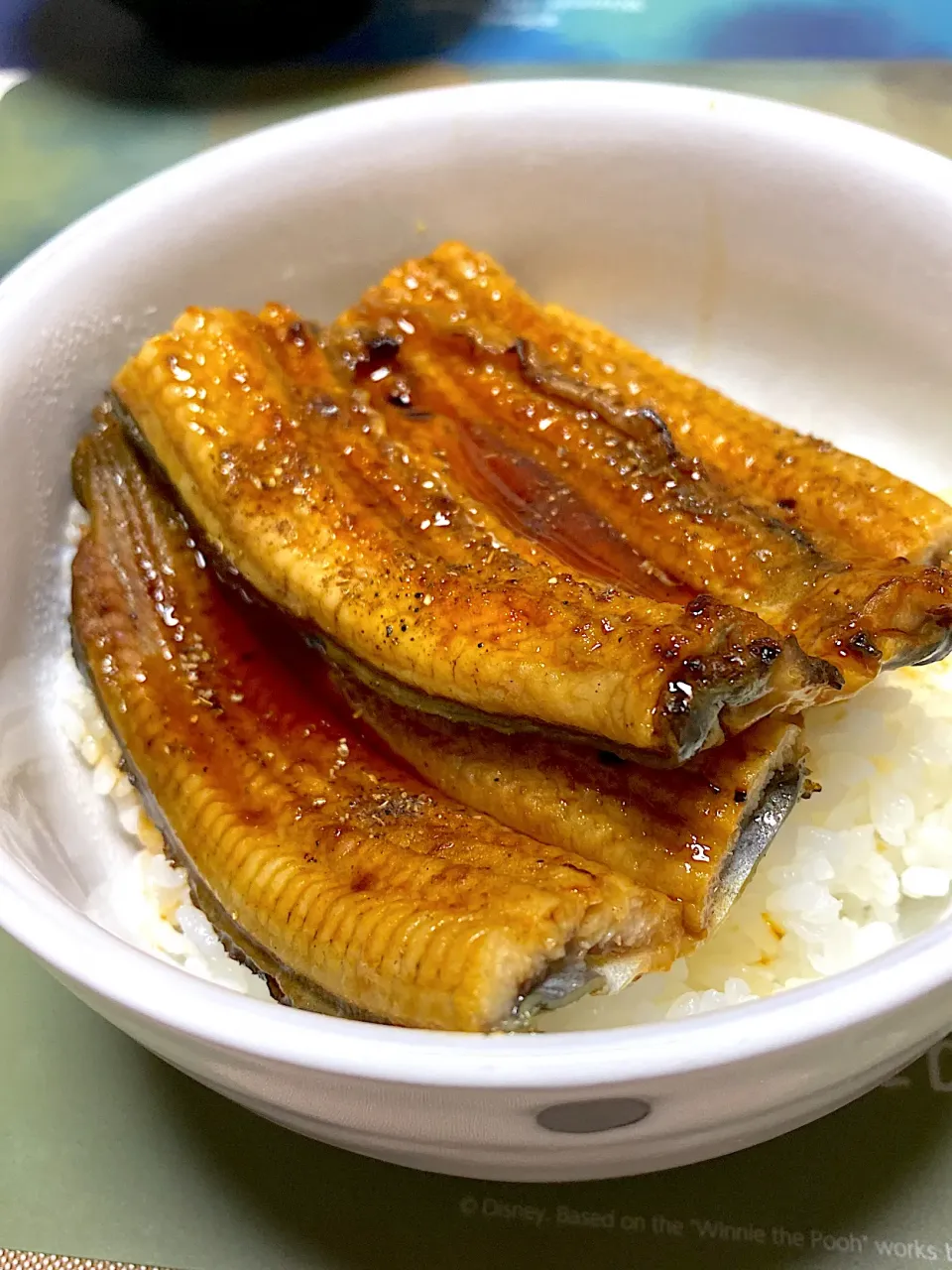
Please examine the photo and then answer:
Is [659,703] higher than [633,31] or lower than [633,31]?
lower

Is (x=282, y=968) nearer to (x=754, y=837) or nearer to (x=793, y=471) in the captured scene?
(x=754, y=837)

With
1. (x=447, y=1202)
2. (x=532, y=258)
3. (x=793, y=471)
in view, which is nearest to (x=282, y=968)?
(x=447, y=1202)

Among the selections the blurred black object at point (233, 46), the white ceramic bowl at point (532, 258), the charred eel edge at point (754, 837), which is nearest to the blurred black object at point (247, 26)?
the blurred black object at point (233, 46)

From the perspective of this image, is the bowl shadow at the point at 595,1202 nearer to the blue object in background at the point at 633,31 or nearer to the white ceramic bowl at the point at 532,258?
the white ceramic bowl at the point at 532,258

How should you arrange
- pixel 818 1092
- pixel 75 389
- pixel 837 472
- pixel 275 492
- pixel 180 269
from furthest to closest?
pixel 180 269
pixel 75 389
pixel 837 472
pixel 275 492
pixel 818 1092

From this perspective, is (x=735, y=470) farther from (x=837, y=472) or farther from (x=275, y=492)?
(x=275, y=492)

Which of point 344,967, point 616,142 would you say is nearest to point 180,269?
point 616,142

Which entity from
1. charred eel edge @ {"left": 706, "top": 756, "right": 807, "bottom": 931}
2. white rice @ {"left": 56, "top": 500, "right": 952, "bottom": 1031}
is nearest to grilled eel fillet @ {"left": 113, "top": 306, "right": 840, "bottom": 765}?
charred eel edge @ {"left": 706, "top": 756, "right": 807, "bottom": 931}

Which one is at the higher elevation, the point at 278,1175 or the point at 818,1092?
the point at 818,1092
